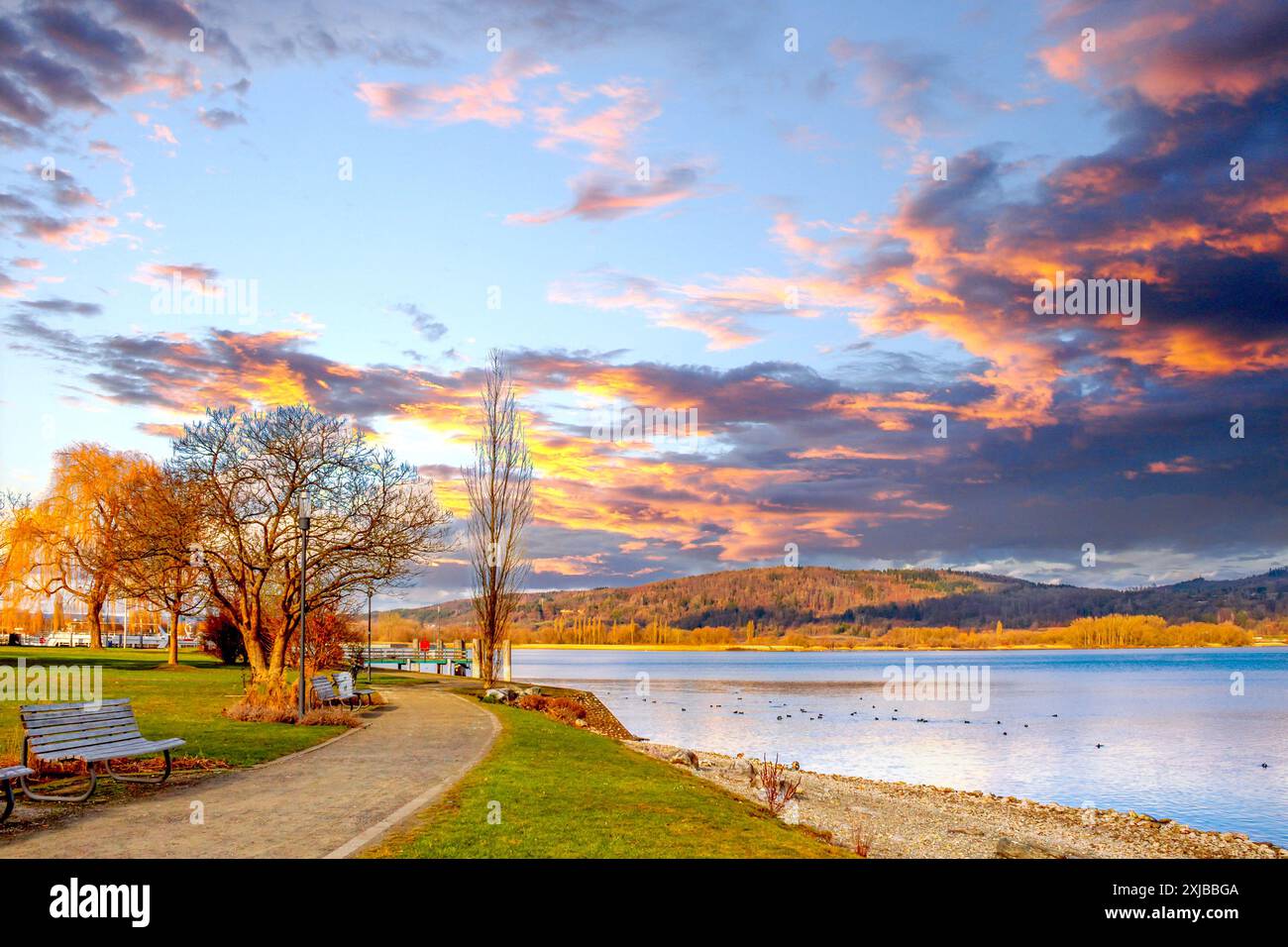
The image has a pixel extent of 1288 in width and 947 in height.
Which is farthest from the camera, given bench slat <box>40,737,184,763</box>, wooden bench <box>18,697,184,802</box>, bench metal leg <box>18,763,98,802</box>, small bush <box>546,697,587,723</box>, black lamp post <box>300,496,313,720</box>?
small bush <box>546,697,587,723</box>

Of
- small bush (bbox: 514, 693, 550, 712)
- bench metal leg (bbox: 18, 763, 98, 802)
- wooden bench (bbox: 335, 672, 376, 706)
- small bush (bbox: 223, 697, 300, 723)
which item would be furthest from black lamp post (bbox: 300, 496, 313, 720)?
small bush (bbox: 514, 693, 550, 712)

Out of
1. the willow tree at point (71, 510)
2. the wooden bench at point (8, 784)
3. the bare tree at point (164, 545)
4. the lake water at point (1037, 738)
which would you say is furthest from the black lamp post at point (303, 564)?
the willow tree at point (71, 510)

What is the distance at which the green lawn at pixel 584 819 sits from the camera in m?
10.4

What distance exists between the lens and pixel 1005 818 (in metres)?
24.6

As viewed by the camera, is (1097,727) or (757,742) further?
(1097,727)

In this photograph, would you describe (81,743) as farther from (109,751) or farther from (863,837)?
(863,837)

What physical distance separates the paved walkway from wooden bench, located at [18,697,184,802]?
609mm

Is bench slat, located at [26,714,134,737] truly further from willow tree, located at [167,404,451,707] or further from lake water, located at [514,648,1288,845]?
lake water, located at [514,648,1288,845]

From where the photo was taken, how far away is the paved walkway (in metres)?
9.76

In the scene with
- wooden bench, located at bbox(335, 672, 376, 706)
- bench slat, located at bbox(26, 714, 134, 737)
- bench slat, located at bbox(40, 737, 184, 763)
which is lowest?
wooden bench, located at bbox(335, 672, 376, 706)
